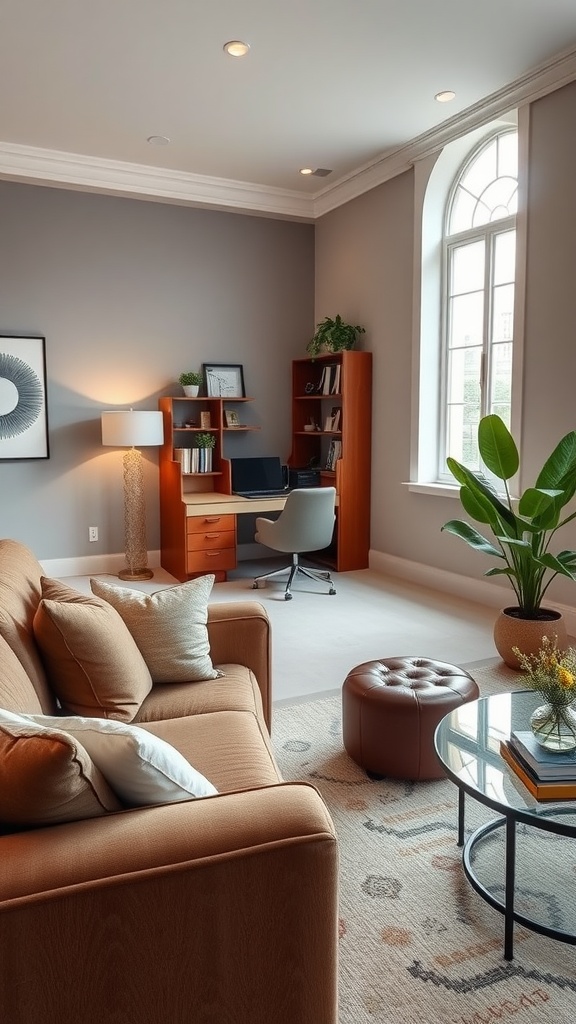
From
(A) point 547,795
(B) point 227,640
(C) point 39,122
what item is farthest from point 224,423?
(A) point 547,795

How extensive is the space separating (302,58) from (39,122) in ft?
6.04

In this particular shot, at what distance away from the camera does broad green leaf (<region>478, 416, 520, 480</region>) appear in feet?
11.5

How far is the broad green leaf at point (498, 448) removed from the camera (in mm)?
3508

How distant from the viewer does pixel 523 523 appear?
3.50 m

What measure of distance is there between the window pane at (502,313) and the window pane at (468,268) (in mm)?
200

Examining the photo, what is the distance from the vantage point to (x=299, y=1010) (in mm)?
1149

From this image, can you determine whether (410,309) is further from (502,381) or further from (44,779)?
(44,779)

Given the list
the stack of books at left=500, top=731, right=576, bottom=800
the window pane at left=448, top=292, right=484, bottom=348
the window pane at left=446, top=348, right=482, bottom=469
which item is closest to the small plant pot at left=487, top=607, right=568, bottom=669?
the window pane at left=446, top=348, right=482, bottom=469

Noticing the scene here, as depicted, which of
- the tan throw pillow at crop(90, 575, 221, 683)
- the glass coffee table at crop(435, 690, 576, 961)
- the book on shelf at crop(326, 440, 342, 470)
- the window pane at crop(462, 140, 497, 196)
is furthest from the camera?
the book on shelf at crop(326, 440, 342, 470)

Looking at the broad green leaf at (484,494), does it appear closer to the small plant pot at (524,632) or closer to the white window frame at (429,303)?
the small plant pot at (524,632)

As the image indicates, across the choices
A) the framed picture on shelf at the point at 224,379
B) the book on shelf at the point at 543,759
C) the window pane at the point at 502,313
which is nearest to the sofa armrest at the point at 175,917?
the book on shelf at the point at 543,759

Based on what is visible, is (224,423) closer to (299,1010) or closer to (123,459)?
(123,459)

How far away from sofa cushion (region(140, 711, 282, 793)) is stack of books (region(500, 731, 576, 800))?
0.57 m

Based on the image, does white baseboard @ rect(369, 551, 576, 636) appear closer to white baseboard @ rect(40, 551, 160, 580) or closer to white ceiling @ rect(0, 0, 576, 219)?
white baseboard @ rect(40, 551, 160, 580)
